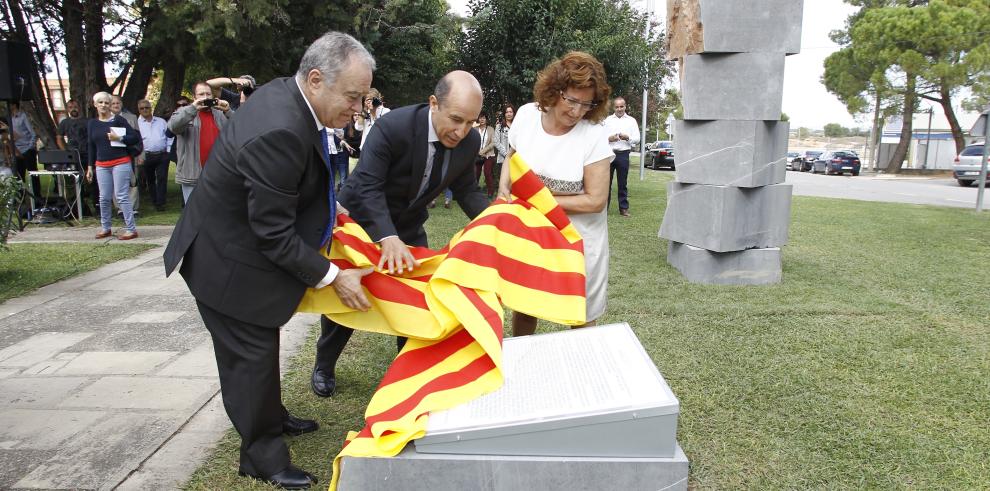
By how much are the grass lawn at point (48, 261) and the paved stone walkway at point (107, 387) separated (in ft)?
1.00

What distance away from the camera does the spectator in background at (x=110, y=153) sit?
28.4 ft

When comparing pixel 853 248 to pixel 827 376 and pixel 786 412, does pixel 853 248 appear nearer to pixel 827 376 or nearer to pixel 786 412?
pixel 827 376

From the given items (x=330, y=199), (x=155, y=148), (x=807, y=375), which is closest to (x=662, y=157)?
(x=155, y=148)

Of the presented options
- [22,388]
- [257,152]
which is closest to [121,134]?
A: [22,388]

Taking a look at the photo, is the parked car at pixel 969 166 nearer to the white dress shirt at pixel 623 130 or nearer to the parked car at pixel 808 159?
the parked car at pixel 808 159

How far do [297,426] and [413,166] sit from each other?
1.44 meters

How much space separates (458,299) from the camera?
105 inches

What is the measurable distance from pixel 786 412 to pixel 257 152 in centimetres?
302

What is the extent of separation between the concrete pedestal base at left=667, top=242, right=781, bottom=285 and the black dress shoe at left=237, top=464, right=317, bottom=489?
16.4 feet

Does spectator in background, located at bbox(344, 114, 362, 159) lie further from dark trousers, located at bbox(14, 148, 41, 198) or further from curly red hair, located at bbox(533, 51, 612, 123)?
curly red hair, located at bbox(533, 51, 612, 123)

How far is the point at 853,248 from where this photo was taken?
9164mm

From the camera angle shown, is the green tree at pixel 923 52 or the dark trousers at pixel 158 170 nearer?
the dark trousers at pixel 158 170

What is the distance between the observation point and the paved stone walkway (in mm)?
3100

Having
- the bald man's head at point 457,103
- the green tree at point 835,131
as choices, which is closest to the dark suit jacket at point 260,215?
the bald man's head at point 457,103
